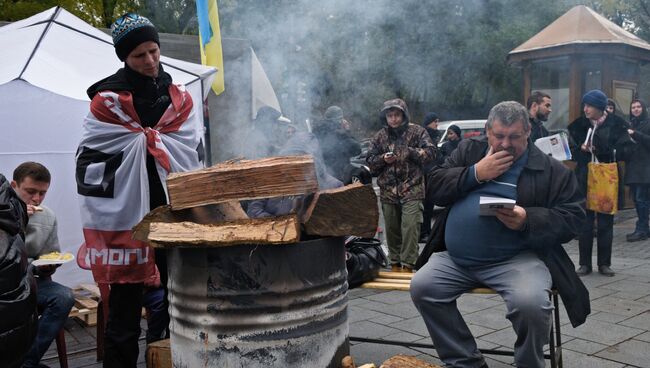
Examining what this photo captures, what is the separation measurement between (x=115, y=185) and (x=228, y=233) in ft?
3.60

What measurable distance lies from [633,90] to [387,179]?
20.3 ft

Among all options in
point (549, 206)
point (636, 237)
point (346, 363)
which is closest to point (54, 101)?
point (346, 363)

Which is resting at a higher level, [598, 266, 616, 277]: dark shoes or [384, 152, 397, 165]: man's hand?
[384, 152, 397, 165]: man's hand

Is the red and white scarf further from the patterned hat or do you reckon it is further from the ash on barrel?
the ash on barrel

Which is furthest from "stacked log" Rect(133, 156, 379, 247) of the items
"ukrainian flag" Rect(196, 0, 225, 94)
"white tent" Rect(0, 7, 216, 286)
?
"ukrainian flag" Rect(196, 0, 225, 94)

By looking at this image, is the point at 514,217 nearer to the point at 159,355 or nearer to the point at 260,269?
the point at 260,269

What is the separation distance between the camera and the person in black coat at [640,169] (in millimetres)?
7469

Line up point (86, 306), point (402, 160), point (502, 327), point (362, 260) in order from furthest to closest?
point (402, 160), point (86, 306), point (502, 327), point (362, 260)

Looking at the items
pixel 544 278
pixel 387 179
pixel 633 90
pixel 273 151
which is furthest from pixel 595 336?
pixel 633 90

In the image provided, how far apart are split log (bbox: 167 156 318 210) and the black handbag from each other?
1.28 m

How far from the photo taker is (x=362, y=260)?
3625 mm

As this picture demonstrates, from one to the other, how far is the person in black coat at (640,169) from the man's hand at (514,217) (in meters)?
5.24

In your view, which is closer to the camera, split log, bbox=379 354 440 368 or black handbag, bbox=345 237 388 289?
split log, bbox=379 354 440 368

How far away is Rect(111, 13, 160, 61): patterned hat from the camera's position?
290 cm
